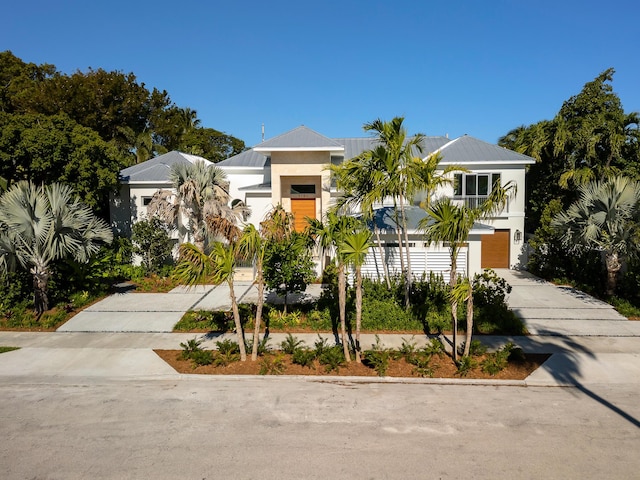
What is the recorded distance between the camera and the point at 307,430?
7379 mm

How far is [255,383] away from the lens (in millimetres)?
9336

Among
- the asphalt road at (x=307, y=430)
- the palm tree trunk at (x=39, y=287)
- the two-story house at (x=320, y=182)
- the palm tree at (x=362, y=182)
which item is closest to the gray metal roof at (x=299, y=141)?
the two-story house at (x=320, y=182)

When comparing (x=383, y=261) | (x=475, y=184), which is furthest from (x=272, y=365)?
(x=475, y=184)

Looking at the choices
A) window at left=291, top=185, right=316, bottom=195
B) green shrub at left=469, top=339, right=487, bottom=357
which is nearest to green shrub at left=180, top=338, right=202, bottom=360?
green shrub at left=469, top=339, right=487, bottom=357

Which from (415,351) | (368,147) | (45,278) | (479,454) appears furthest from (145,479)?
(368,147)

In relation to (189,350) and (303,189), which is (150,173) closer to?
(303,189)

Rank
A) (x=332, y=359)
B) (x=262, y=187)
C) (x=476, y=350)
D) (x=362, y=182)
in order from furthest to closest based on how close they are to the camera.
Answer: (x=262, y=187)
(x=362, y=182)
(x=476, y=350)
(x=332, y=359)

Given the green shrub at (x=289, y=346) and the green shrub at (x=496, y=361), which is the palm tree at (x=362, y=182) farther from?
the green shrub at (x=496, y=361)

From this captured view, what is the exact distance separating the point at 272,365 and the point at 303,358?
2.25 ft

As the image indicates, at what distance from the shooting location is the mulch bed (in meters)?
9.55

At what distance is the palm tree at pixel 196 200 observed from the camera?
18141 mm

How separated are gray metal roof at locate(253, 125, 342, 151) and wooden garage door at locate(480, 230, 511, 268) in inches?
333

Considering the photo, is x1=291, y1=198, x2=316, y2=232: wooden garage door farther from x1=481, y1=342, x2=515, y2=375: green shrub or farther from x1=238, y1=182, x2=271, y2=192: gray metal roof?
x1=481, y1=342, x2=515, y2=375: green shrub

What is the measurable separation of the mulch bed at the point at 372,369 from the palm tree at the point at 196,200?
879cm
